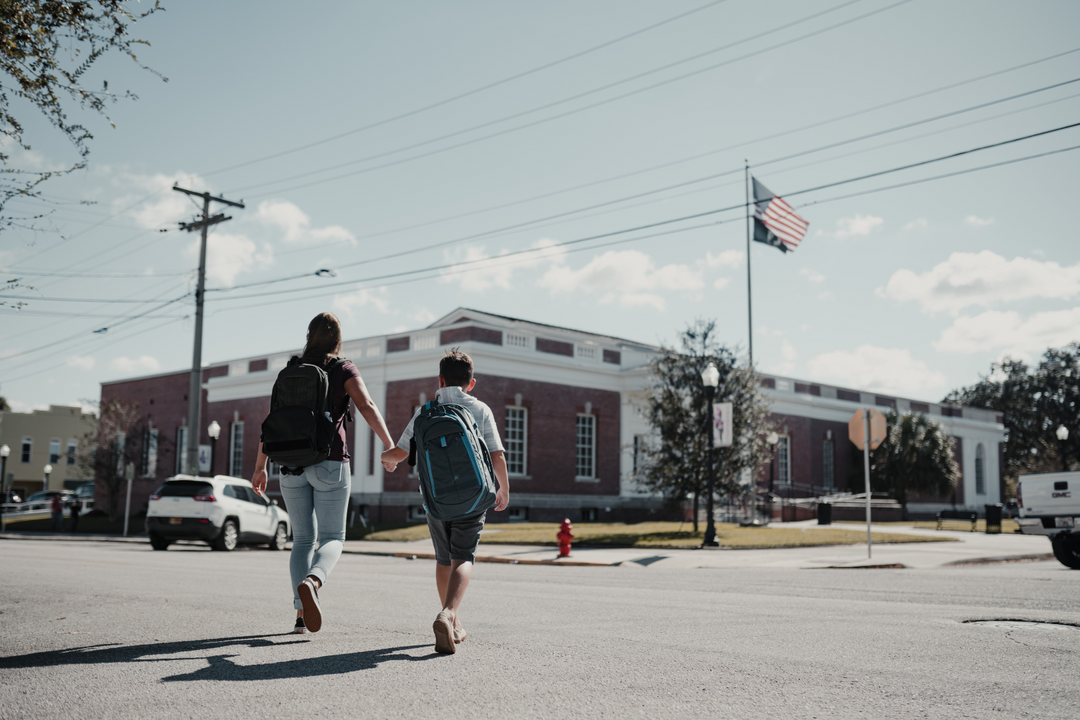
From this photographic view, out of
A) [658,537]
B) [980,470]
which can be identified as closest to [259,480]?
[658,537]

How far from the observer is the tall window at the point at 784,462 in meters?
40.3

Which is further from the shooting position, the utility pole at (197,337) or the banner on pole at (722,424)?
the utility pole at (197,337)

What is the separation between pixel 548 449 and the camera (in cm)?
3206

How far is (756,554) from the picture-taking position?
18.5 m

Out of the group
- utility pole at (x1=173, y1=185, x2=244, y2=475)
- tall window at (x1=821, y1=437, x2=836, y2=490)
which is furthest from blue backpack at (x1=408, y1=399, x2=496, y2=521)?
tall window at (x1=821, y1=437, x2=836, y2=490)

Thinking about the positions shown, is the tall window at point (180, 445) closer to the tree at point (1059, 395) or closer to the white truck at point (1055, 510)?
the white truck at point (1055, 510)

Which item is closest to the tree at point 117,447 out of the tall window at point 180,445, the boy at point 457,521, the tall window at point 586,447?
the tall window at point 180,445

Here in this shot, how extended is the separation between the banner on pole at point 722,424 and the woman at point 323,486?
1591cm

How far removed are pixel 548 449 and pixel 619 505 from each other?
4137 millimetres

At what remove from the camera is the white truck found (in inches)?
567

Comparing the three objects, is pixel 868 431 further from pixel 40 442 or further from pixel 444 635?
pixel 40 442

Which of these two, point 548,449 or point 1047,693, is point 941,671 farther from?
point 548,449

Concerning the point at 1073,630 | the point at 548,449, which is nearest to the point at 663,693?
the point at 1073,630

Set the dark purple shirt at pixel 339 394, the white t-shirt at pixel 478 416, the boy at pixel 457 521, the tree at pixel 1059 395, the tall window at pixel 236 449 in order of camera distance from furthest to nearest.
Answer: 1. the tree at pixel 1059 395
2. the tall window at pixel 236 449
3. the dark purple shirt at pixel 339 394
4. the white t-shirt at pixel 478 416
5. the boy at pixel 457 521
